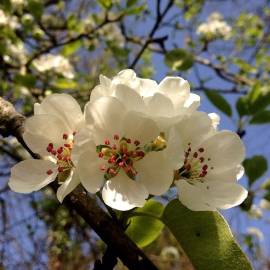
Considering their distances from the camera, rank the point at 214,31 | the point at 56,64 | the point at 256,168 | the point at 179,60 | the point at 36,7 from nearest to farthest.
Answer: the point at 256,168
the point at 179,60
the point at 36,7
the point at 56,64
the point at 214,31

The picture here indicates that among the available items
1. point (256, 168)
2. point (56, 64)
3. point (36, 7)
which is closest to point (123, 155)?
point (256, 168)

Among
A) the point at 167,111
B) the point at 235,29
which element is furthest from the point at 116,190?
the point at 235,29

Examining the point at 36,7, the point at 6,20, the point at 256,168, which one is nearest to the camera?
the point at 256,168

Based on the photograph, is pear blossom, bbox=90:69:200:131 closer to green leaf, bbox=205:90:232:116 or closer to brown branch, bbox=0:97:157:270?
brown branch, bbox=0:97:157:270

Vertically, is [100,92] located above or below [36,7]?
above

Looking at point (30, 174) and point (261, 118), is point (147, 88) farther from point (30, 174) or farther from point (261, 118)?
point (261, 118)

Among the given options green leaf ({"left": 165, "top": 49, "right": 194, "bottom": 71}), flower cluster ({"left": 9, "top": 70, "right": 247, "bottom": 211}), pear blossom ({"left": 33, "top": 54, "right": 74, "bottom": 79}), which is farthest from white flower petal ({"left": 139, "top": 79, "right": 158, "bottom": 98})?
pear blossom ({"left": 33, "top": 54, "right": 74, "bottom": 79})

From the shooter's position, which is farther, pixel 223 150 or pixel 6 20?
pixel 6 20
